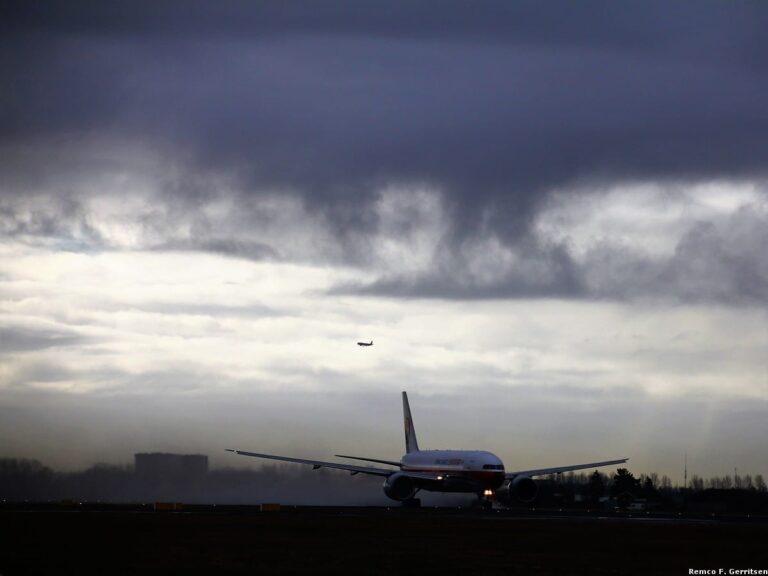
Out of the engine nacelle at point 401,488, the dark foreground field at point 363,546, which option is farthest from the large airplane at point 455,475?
the dark foreground field at point 363,546

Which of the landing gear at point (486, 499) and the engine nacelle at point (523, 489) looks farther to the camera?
the engine nacelle at point (523, 489)

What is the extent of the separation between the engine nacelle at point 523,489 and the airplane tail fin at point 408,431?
104 ft

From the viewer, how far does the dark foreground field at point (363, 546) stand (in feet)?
153

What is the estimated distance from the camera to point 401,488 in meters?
132

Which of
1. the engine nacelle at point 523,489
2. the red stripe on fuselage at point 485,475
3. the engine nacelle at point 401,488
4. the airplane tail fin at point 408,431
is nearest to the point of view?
the red stripe on fuselage at point 485,475

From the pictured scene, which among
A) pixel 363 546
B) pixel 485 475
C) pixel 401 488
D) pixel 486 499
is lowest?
pixel 363 546

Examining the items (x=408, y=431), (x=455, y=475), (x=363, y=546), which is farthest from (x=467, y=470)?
(x=363, y=546)

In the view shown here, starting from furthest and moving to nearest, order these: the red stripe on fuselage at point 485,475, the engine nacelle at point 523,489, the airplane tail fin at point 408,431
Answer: the airplane tail fin at point 408,431 < the engine nacelle at point 523,489 < the red stripe on fuselage at point 485,475

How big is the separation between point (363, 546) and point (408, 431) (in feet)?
339

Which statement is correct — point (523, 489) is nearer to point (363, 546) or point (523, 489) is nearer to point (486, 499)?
point (486, 499)

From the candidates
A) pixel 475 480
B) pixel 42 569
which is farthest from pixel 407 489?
pixel 42 569

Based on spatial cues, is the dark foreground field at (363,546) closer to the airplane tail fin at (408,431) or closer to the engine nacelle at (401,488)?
the engine nacelle at (401,488)

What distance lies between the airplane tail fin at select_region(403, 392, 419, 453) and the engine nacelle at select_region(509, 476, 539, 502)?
1247 inches

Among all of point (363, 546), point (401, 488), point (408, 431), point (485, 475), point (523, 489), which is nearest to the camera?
point (363, 546)
